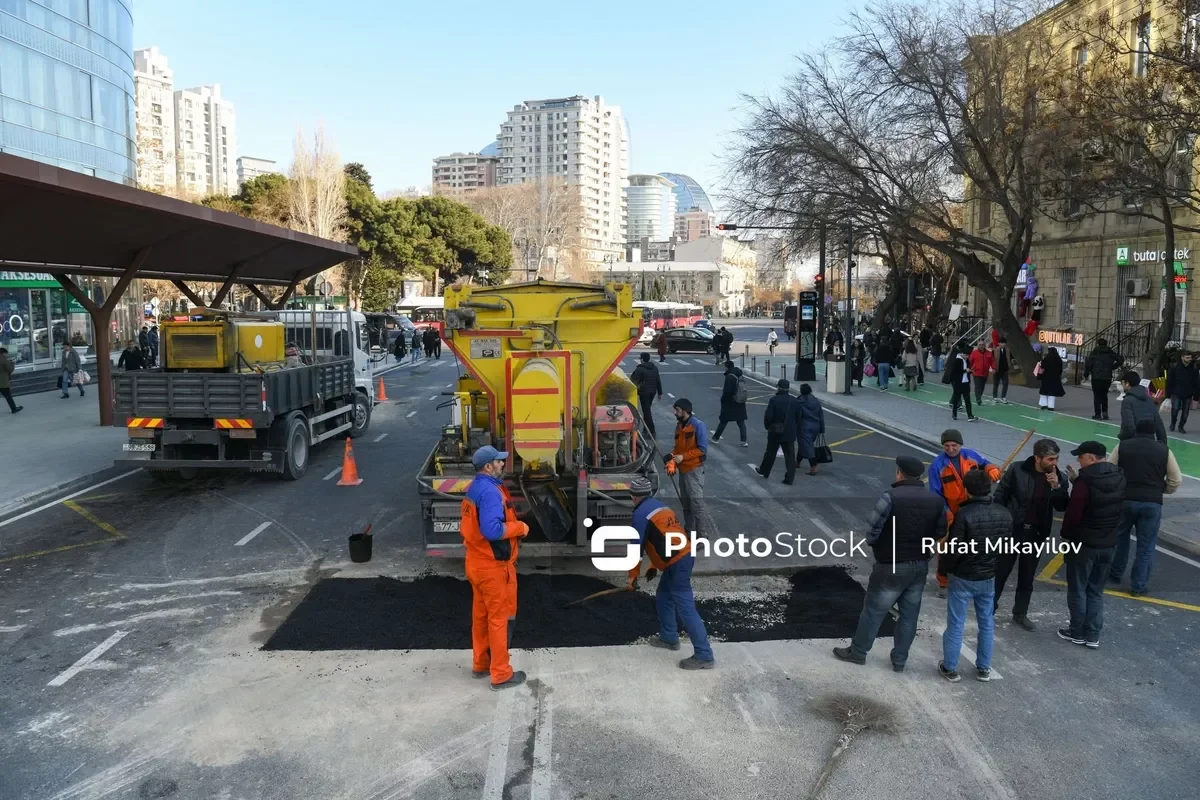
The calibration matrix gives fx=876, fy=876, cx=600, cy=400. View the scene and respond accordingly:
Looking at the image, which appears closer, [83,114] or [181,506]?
[181,506]

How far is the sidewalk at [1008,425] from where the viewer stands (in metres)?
11.7

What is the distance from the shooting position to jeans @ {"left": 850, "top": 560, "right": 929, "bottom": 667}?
21.0 ft

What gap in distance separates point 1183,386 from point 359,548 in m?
16.5

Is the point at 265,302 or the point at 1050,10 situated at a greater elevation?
the point at 1050,10

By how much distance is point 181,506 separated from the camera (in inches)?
477

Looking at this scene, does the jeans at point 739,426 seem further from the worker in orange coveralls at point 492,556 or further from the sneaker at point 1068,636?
the worker in orange coveralls at point 492,556

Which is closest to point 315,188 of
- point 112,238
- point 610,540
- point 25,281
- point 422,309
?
point 422,309

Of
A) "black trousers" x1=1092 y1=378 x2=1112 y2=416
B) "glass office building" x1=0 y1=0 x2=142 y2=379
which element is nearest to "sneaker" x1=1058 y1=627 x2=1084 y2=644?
"black trousers" x1=1092 y1=378 x2=1112 y2=416

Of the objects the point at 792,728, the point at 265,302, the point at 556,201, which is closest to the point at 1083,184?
the point at 792,728

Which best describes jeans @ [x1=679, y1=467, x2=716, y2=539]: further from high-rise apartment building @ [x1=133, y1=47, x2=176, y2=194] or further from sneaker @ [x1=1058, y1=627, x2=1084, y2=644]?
high-rise apartment building @ [x1=133, y1=47, x2=176, y2=194]

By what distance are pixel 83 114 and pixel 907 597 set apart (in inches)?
1306

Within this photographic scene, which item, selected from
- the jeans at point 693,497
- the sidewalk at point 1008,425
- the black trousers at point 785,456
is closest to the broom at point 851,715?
the jeans at point 693,497

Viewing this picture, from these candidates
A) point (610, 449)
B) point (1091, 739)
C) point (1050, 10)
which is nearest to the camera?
point (1091, 739)

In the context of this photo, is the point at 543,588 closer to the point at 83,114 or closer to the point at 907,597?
the point at 907,597
